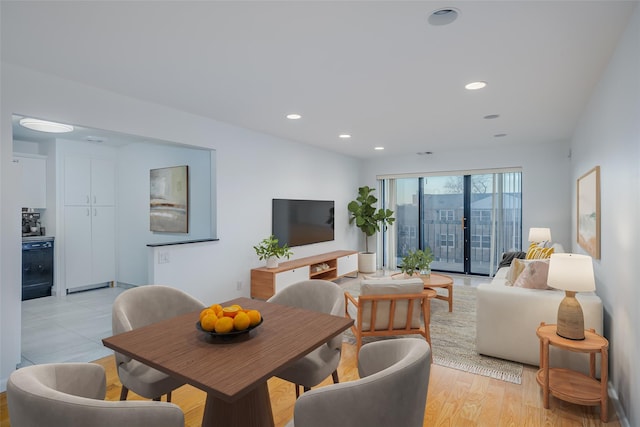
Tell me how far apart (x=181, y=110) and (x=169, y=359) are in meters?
3.18

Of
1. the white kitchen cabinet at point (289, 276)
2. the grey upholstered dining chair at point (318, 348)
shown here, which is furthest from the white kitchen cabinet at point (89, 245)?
the grey upholstered dining chair at point (318, 348)

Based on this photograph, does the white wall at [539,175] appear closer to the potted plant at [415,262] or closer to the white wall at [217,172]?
the white wall at [217,172]

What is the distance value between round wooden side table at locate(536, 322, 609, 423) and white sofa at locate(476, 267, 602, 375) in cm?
18

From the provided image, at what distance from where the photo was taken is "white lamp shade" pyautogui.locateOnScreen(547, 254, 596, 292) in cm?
228

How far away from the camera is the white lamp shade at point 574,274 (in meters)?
2.28

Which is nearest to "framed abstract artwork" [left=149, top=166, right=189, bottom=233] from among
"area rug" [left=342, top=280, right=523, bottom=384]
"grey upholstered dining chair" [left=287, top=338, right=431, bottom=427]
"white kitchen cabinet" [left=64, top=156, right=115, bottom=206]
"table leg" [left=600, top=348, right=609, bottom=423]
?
"white kitchen cabinet" [left=64, top=156, right=115, bottom=206]

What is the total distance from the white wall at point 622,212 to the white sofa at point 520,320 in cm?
20

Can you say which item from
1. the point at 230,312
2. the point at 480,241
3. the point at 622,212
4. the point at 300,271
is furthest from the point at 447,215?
the point at 230,312

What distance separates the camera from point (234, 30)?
6.98ft

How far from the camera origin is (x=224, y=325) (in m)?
1.48

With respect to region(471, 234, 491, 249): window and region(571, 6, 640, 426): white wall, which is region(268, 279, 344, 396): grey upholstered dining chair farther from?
region(471, 234, 491, 249): window

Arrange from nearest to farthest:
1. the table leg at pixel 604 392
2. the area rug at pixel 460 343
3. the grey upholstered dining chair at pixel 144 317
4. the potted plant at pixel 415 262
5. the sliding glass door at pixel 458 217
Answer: the grey upholstered dining chair at pixel 144 317 < the table leg at pixel 604 392 < the area rug at pixel 460 343 < the potted plant at pixel 415 262 < the sliding glass door at pixel 458 217

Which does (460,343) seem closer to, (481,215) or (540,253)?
(540,253)

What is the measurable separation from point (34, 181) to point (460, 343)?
610 centimetres
